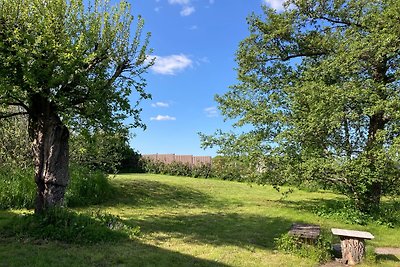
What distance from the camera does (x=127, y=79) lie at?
8258mm

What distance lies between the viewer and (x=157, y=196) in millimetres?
13820

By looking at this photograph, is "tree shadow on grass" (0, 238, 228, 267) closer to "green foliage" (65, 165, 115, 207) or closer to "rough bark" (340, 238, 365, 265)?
"rough bark" (340, 238, 365, 265)

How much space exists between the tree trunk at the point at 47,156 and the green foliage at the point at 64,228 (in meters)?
0.38

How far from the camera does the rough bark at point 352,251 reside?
642 centimetres

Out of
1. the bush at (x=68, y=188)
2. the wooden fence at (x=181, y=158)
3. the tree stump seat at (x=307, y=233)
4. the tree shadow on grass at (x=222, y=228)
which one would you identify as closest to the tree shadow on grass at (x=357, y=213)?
the tree shadow on grass at (x=222, y=228)

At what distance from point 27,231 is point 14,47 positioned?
3.50 metres

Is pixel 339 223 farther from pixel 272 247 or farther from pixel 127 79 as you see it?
pixel 127 79

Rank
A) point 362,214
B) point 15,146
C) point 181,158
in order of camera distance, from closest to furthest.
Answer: point 362,214
point 15,146
point 181,158

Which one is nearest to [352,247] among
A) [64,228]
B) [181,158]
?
[64,228]

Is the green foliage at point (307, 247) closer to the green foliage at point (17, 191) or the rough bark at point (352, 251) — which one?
the rough bark at point (352, 251)

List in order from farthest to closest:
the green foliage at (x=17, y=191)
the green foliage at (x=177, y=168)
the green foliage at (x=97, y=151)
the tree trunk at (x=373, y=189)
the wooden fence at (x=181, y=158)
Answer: the wooden fence at (x=181, y=158) < the green foliage at (x=177, y=168) < the tree trunk at (x=373, y=189) < the green foliage at (x=17, y=191) < the green foliage at (x=97, y=151)

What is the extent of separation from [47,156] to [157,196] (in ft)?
22.5

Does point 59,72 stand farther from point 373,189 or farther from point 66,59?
point 373,189

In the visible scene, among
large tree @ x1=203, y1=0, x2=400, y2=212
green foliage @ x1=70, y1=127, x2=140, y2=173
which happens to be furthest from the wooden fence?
large tree @ x1=203, y1=0, x2=400, y2=212
